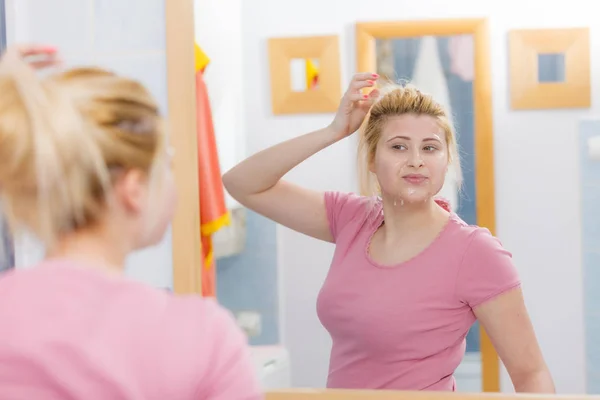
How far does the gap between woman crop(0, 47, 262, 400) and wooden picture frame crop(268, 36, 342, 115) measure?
571 mm

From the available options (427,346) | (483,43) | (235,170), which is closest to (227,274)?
(235,170)

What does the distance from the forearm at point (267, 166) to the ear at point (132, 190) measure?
1.90ft

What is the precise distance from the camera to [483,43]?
1096 millimetres

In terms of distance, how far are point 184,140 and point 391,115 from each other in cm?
31

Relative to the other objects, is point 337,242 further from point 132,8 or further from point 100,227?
point 100,227

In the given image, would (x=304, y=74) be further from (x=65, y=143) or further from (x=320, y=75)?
(x=65, y=143)

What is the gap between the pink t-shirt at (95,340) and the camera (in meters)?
0.49

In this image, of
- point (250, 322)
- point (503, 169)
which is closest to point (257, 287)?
point (250, 322)

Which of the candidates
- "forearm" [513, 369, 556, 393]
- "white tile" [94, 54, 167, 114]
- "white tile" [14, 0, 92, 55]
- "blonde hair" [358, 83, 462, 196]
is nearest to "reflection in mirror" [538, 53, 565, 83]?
"blonde hair" [358, 83, 462, 196]

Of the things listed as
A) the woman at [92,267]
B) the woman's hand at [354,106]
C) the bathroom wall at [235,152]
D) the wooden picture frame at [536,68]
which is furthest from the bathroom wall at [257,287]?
the woman at [92,267]

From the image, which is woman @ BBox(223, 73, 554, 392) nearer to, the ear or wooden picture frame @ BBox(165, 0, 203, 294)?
wooden picture frame @ BBox(165, 0, 203, 294)

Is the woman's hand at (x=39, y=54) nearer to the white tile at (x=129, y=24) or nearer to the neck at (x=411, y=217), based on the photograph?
the white tile at (x=129, y=24)

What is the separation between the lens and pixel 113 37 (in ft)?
3.53

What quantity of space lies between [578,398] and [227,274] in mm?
528
